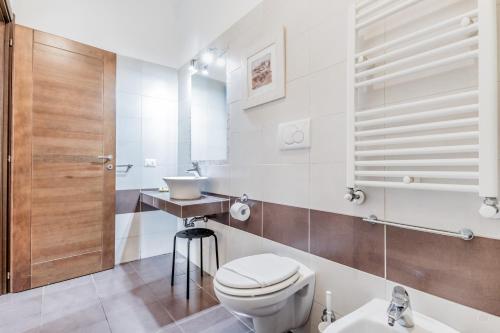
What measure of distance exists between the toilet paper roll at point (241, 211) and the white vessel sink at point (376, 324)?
978 mm

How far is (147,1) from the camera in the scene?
279 centimetres

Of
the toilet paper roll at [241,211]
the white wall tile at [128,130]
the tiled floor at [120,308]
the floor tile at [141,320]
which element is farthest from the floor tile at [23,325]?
the white wall tile at [128,130]

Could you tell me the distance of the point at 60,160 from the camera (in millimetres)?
2221

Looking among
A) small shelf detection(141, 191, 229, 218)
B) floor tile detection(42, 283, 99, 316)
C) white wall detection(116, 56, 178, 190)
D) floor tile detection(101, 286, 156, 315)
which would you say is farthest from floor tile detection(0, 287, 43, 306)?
small shelf detection(141, 191, 229, 218)

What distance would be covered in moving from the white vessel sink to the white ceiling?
1.97 m

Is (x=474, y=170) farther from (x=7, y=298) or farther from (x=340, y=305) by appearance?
(x=7, y=298)

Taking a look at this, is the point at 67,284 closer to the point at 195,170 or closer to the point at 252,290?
the point at 195,170

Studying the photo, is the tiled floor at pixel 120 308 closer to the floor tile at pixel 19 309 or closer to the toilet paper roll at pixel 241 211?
the floor tile at pixel 19 309

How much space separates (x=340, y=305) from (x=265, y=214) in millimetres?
682

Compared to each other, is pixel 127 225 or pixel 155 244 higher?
pixel 127 225

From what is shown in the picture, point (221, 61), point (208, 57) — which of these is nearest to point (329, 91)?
point (221, 61)

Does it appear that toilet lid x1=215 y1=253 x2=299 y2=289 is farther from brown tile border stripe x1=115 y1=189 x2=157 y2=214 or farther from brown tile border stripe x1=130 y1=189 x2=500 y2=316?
brown tile border stripe x1=115 y1=189 x2=157 y2=214

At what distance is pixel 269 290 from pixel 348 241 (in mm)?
452

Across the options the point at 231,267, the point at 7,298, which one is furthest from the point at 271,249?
the point at 7,298
